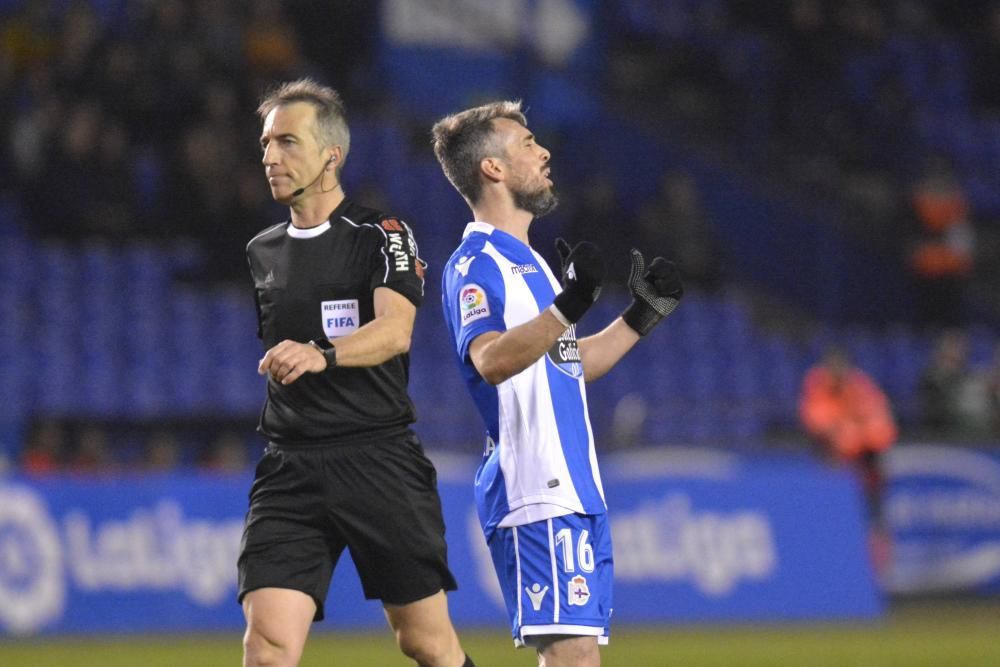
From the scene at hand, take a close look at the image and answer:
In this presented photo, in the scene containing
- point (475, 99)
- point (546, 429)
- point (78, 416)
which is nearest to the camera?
point (546, 429)

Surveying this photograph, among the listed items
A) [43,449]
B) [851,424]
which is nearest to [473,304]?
[43,449]

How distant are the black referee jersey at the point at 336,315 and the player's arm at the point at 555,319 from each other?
2.06 feet

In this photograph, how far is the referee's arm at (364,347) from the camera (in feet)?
18.2

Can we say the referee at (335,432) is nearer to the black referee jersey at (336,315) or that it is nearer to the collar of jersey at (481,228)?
the black referee jersey at (336,315)

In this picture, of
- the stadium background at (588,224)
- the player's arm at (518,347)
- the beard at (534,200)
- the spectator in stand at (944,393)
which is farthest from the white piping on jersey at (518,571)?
the spectator in stand at (944,393)

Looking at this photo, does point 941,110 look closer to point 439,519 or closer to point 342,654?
point 342,654

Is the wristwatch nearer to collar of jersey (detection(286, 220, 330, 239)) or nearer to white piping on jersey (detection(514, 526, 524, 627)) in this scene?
collar of jersey (detection(286, 220, 330, 239))

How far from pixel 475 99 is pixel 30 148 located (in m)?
6.22

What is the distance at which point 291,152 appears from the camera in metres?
6.17

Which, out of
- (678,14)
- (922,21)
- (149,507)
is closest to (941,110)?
(922,21)

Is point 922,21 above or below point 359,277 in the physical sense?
above

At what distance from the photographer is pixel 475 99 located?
69.1 feet

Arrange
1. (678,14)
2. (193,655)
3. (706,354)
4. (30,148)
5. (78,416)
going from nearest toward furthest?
(193,655) → (78,416) → (30,148) → (706,354) → (678,14)

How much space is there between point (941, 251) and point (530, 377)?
13853mm
